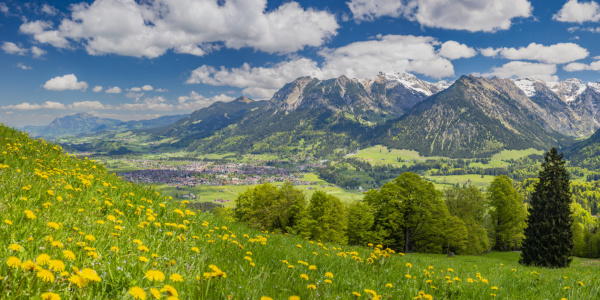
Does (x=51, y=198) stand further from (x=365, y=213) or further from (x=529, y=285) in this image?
(x=365, y=213)

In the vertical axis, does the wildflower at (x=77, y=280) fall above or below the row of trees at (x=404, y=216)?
above

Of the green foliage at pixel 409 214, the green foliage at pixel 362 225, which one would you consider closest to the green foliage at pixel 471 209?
the green foliage at pixel 409 214

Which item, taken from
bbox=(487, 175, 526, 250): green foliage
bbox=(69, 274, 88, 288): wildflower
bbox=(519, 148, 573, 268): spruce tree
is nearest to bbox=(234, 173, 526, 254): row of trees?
bbox=(487, 175, 526, 250): green foliage

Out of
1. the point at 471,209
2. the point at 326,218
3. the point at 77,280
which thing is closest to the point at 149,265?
the point at 77,280

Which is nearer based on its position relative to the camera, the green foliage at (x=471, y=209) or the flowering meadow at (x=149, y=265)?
the flowering meadow at (x=149, y=265)

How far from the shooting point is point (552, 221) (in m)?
29.2

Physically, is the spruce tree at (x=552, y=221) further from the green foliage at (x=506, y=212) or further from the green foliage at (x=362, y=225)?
the green foliage at (x=506, y=212)

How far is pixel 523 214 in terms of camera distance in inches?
1923

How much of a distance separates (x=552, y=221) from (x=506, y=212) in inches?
863

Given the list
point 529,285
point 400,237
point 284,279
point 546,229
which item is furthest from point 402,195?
point 284,279

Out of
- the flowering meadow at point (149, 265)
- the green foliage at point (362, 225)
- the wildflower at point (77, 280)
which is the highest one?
the wildflower at point (77, 280)

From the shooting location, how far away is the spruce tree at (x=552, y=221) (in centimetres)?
2853

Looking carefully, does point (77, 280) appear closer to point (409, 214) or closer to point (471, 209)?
point (409, 214)

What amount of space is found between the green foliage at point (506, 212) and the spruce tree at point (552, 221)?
19019mm
